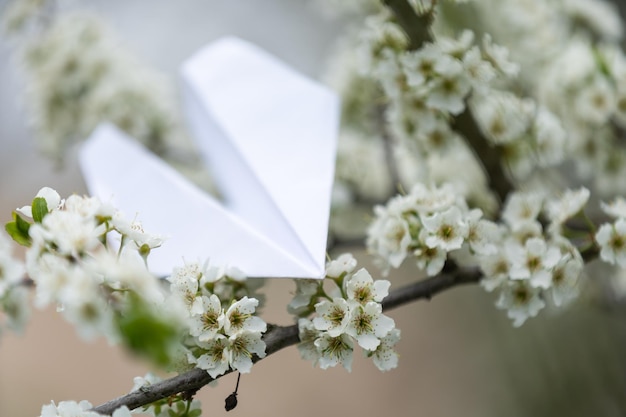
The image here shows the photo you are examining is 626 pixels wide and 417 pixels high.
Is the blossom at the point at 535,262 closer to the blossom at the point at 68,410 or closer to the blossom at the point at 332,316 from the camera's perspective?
the blossom at the point at 332,316

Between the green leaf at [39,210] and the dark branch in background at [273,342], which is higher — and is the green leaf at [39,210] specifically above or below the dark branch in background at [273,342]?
above

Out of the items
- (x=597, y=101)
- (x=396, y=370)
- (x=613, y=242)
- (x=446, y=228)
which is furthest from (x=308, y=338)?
(x=396, y=370)

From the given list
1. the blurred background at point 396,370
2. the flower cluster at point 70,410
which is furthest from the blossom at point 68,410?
the blurred background at point 396,370

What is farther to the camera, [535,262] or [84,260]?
[535,262]

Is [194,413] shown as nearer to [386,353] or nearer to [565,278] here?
[386,353]

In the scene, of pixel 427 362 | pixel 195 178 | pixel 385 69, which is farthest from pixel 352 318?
pixel 427 362

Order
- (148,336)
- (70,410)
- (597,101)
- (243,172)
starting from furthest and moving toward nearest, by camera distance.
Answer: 1. (597,101)
2. (243,172)
3. (70,410)
4. (148,336)
